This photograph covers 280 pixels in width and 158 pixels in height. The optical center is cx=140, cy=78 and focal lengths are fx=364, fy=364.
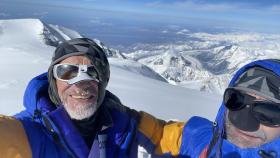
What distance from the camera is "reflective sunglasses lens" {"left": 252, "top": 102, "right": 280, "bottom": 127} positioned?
215 centimetres

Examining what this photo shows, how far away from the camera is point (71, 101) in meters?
2.74

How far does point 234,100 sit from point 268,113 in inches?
8.4

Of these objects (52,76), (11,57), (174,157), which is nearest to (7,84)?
(11,57)

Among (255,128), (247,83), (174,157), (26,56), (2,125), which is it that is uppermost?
(247,83)

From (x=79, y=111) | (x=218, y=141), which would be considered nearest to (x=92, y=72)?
(x=79, y=111)

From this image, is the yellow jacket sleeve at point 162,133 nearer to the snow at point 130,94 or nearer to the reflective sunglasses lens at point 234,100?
the reflective sunglasses lens at point 234,100

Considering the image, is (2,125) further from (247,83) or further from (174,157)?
(247,83)

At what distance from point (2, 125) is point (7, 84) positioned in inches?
235

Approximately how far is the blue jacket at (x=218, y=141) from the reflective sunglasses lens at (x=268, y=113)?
0.35ft

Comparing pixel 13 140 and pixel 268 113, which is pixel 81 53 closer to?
pixel 13 140

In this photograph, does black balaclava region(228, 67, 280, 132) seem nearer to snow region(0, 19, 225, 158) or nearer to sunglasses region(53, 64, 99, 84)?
sunglasses region(53, 64, 99, 84)

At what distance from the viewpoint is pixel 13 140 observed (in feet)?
7.11

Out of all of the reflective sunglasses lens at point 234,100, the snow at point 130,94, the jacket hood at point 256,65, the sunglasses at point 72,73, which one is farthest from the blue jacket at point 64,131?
the snow at point 130,94

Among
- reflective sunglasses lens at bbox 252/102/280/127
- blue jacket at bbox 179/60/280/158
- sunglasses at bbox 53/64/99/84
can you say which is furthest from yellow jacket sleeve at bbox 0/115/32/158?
reflective sunglasses lens at bbox 252/102/280/127
